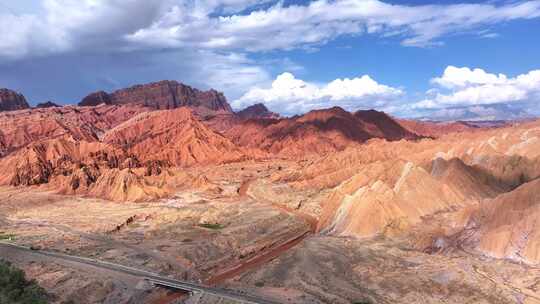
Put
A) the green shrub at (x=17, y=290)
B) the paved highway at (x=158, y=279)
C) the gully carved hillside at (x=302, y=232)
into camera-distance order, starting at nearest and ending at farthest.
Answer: the green shrub at (x=17, y=290)
the paved highway at (x=158, y=279)
the gully carved hillside at (x=302, y=232)

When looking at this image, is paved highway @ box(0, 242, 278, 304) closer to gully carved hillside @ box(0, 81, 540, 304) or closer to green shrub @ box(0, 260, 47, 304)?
gully carved hillside @ box(0, 81, 540, 304)

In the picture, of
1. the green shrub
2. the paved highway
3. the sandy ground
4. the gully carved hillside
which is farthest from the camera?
the gully carved hillside

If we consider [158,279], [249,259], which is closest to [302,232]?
[249,259]

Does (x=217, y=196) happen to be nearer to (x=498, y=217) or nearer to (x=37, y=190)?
(x=37, y=190)

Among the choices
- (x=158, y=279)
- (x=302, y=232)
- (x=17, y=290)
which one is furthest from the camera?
(x=302, y=232)

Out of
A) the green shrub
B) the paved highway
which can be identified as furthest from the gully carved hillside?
the green shrub

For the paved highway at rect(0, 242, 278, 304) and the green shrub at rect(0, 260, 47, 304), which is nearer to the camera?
the green shrub at rect(0, 260, 47, 304)

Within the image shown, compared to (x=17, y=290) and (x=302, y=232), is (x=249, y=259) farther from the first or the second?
(x=17, y=290)

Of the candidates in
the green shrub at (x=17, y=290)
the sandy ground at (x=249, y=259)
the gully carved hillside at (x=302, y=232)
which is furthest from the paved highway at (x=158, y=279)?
the green shrub at (x=17, y=290)

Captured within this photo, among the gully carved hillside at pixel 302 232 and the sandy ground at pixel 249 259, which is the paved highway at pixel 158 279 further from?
the sandy ground at pixel 249 259
